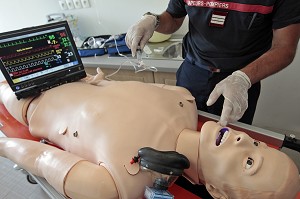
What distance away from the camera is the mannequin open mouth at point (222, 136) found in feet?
2.26

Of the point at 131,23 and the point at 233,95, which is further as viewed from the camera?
the point at 131,23

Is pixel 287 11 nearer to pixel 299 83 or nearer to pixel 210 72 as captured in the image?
pixel 210 72

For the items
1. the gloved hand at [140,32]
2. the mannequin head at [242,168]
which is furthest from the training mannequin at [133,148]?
the gloved hand at [140,32]

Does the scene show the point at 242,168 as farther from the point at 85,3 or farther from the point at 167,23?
the point at 85,3

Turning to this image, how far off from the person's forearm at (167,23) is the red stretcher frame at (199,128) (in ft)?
1.87

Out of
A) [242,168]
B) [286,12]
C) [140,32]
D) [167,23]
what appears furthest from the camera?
[167,23]

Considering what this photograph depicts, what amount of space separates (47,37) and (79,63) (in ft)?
0.63

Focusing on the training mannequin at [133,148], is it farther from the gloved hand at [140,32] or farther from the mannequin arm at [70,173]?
the gloved hand at [140,32]

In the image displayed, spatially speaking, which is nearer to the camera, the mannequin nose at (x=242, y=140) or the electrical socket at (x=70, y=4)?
the mannequin nose at (x=242, y=140)

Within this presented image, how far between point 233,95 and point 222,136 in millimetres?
174

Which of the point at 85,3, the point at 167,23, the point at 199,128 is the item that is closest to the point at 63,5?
the point at 85,3

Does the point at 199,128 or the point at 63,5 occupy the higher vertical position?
the point at 63,5

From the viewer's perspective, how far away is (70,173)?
0.72 metres

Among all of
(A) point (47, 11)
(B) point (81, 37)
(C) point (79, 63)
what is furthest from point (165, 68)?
(A) point (47, 11)
